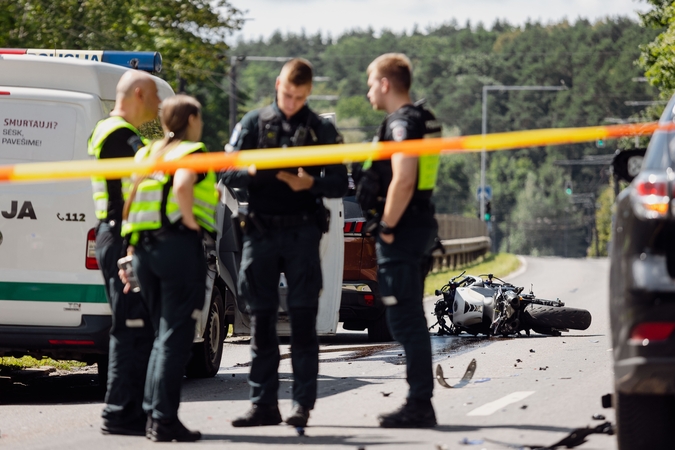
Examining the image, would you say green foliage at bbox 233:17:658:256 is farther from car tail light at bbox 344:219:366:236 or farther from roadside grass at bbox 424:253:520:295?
car tail light at bbox 344:219:366:236

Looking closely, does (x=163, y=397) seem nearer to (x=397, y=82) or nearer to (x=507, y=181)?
(x=397, y=82)

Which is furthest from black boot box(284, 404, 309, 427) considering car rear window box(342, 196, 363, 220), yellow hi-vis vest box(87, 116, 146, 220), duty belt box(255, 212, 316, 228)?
car rear window box(342, 196, 363, 220)

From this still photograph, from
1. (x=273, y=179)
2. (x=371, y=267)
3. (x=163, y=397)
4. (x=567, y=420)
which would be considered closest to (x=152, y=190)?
(x=273, y=179)

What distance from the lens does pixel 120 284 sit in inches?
276

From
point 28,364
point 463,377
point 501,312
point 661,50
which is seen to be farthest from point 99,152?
point 661,50

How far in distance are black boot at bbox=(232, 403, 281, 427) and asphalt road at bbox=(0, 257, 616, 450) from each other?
44mm

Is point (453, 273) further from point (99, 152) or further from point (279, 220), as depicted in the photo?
point (279, 220)

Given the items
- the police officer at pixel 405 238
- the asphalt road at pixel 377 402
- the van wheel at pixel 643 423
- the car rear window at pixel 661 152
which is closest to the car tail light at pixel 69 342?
the asphalt road at pixel 377 402

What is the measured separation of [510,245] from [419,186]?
159 meters

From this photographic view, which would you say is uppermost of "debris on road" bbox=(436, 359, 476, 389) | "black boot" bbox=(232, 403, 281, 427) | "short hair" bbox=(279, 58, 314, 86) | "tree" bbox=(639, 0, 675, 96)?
"tree" bbox=(639, 0, 675, 96)

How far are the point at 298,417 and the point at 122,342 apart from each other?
1.12 metres

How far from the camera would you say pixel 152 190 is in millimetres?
6562

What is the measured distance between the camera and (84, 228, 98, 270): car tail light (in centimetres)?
802

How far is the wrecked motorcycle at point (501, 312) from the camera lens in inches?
497
